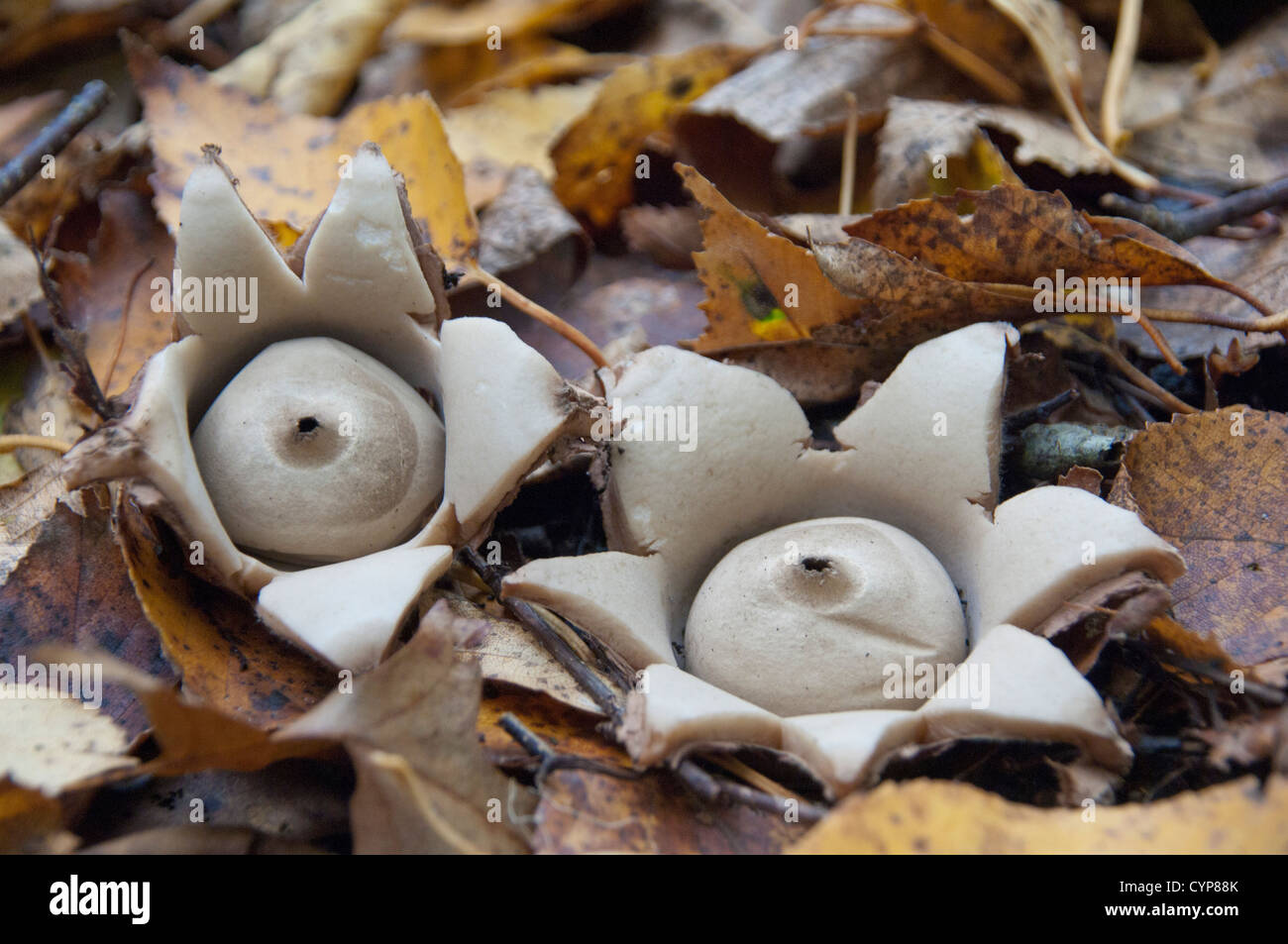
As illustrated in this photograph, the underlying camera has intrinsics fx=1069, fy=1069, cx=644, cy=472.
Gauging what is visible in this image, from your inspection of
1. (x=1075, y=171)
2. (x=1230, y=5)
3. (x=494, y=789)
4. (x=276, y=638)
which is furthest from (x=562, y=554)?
(x=1230, y=5)

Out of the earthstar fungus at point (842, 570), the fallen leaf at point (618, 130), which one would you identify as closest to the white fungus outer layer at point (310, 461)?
the earthstar fungus at point (842, 570)

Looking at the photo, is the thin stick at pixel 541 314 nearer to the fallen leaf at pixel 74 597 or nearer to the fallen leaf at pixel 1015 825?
the fallen leaf at pixel 74 597

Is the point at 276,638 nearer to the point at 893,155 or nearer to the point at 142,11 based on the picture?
the point at 893,155

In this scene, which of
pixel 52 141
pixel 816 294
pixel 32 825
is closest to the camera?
pixel 32 825

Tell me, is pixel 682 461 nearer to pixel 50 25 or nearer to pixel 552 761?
pixel 552 761

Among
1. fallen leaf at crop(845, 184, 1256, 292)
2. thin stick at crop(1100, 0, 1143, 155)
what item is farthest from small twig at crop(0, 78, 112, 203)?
thin stick at crop(1100, 0, 1143, 155)

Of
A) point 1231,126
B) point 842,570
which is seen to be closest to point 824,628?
point 842,570

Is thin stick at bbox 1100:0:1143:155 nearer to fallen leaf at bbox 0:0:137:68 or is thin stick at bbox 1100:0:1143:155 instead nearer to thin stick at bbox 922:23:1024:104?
thin stick at bbox 922:23:1024:104
